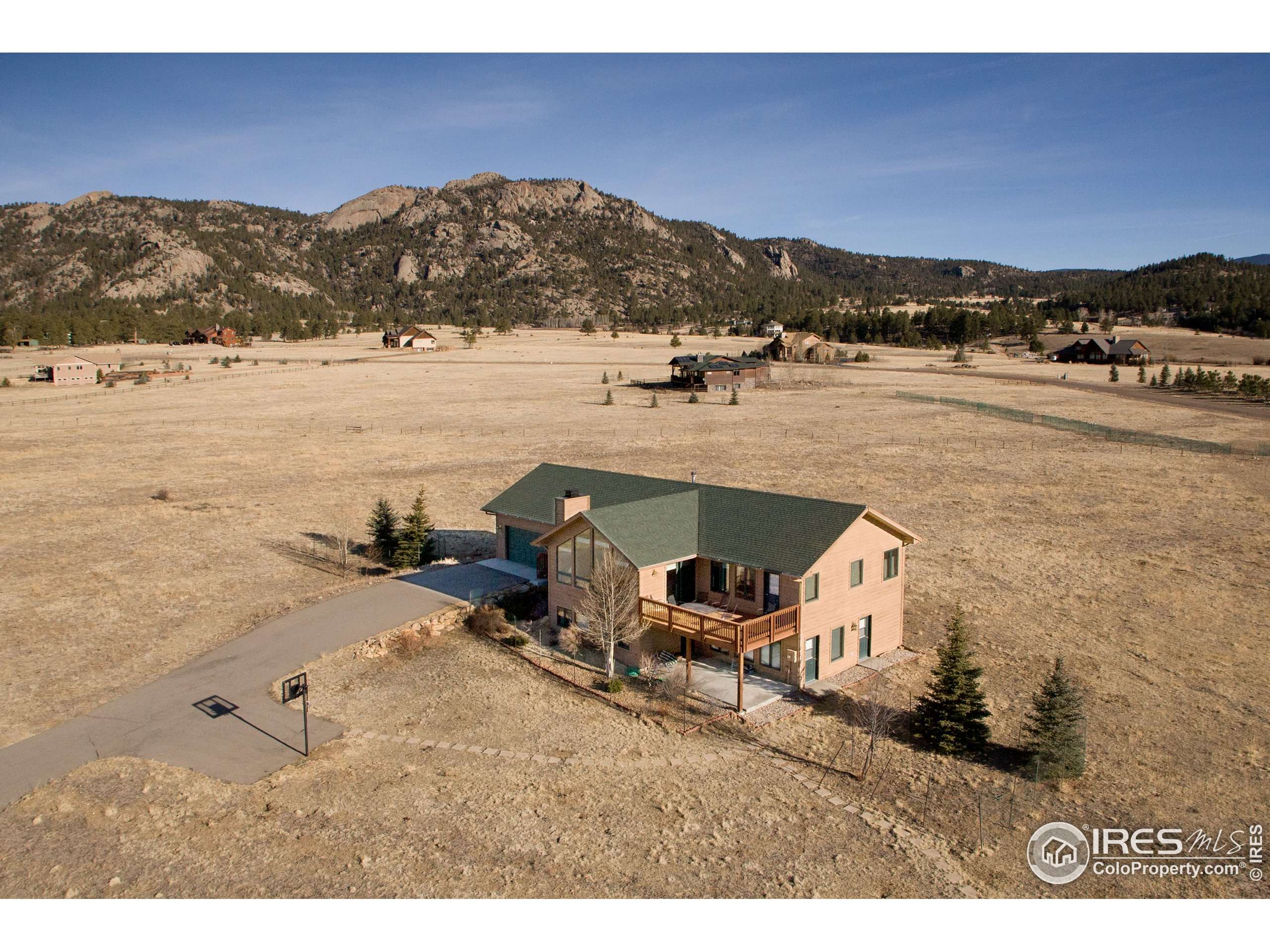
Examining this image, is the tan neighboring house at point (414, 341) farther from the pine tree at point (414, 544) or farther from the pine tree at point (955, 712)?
the pine tree at point (955, 712)

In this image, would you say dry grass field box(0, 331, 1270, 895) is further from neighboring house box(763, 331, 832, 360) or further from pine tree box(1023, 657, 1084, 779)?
neighboring house box(763, 331, 832, 360)

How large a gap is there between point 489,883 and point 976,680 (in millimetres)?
13668

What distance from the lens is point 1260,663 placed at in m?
23.1

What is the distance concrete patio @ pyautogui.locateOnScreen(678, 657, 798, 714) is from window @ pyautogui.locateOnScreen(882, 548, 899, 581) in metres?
4.75

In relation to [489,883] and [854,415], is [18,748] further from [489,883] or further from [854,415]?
[854,415]

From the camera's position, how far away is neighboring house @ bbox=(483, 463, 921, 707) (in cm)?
2202

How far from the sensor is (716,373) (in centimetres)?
9744

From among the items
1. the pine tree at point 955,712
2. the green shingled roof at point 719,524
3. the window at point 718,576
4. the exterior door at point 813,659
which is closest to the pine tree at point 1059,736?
the pine tree at point 955,712

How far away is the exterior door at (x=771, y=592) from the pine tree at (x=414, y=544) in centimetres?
1489

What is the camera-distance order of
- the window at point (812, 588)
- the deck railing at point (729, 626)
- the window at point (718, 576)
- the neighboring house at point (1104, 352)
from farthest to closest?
the neighboring house at point (1104, 352)
the window at point (718, 576)
the window at point (812, 588)
the deck railing at point (729, 626)

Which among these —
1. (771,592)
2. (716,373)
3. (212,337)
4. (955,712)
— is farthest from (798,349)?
(955,712)

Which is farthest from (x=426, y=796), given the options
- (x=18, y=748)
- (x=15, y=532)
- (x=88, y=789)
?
(x=15, y=532)

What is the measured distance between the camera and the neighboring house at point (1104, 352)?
13125 centimetres

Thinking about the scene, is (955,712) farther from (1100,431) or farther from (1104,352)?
(1104,352)
